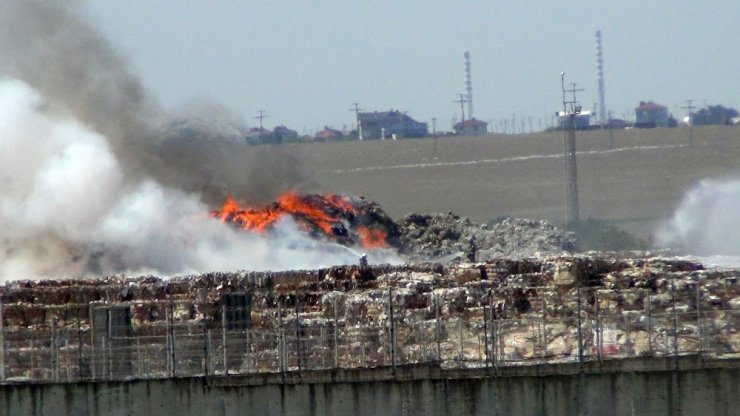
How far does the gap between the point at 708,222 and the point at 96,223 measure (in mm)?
37394

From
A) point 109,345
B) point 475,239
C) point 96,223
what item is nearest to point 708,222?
point 475,239

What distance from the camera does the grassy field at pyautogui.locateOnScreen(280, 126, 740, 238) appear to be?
138750mm

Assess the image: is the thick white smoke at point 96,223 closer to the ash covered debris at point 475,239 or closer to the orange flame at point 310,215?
the orange flame at point 310,215

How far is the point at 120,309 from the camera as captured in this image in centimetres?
5069

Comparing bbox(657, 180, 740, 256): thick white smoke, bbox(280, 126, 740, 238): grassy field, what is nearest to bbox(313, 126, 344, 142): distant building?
bbox(280, 126, 740, 238): grassy field

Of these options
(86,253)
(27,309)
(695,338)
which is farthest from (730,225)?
(695,338)

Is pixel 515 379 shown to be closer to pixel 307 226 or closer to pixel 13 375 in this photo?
pixel 13 375

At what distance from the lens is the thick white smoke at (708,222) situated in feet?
321

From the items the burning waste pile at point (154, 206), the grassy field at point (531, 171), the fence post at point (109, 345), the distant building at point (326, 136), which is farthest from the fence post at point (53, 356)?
the distant building at point (326, 136)

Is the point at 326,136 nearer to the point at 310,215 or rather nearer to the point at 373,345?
the point at 310,215

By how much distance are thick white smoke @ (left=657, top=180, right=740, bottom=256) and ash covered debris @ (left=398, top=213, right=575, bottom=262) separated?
7373mm

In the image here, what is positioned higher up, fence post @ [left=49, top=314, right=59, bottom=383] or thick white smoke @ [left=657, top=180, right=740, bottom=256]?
thick white smoke @ [left=657, top=180, right=740, bottom=256]

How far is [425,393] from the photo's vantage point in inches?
1777

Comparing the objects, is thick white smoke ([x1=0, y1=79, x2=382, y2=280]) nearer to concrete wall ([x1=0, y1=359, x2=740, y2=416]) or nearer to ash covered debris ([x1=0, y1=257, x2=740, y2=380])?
ash covered debris ([x1=0, y1=257, x2=740, y2=380])
